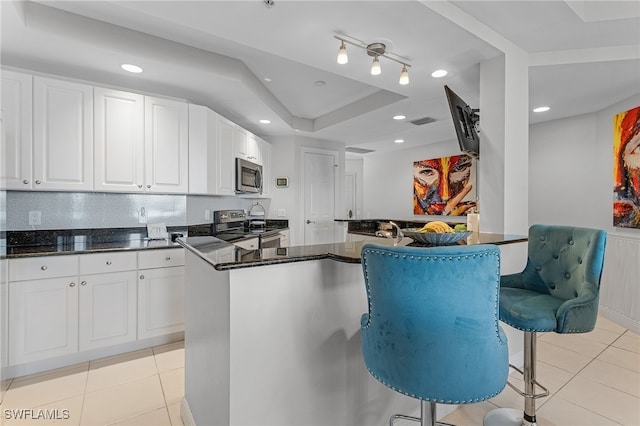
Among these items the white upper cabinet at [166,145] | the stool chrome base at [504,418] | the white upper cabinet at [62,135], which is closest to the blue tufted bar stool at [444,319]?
the stool chrome base at [504,418]

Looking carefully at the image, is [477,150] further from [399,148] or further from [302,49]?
[399,148]

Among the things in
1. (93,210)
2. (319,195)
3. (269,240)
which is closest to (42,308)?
(93,210)

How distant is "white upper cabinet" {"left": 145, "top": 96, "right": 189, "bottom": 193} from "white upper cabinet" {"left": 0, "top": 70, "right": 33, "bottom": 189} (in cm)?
81

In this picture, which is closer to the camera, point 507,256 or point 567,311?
point 567,311

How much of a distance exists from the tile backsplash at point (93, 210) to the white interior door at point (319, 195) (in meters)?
1.97

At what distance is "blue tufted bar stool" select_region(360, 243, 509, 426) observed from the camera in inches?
40.8

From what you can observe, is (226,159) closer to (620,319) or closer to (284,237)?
(284,237)

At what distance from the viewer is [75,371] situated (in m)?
2.36

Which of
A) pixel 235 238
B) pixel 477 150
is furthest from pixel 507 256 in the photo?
pixel 235 238

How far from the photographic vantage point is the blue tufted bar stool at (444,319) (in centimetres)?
104

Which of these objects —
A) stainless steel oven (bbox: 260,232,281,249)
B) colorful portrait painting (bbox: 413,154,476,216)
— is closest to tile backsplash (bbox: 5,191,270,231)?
stainless steel oven (bbox: 260,232,281,249)

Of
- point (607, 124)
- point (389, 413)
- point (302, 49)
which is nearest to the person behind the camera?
point (389, 413)

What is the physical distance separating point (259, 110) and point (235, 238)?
1.54 metres

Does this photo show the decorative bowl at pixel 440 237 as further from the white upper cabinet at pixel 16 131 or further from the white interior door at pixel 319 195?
the white interior door at pixel 319 195
